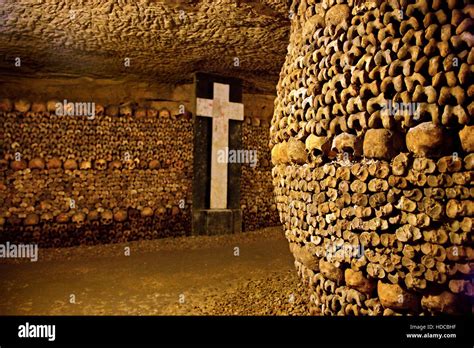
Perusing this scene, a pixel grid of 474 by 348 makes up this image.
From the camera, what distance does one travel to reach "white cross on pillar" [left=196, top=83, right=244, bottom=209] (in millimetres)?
6891

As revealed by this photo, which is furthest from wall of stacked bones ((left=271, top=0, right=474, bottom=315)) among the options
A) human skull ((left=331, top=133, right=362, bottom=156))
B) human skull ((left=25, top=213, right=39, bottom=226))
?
human skull ((left=25, top=213, right=39, bottom=226))

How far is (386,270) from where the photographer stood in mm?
2164

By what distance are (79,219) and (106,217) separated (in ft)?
1.34

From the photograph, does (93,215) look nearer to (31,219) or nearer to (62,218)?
(62,218)

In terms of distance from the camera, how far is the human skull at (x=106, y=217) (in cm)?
626

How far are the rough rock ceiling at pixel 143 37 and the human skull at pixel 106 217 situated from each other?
7.41ft

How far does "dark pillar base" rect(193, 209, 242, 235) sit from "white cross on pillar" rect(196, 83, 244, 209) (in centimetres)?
15

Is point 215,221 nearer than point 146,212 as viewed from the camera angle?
No

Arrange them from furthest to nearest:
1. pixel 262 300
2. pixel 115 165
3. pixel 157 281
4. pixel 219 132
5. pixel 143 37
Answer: pixel 219 132, pixel 115 165, pixel 143 37, pixel 157 281, pixel 262 300

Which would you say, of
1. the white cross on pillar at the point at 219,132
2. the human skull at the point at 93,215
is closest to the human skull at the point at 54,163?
the human skull at the point at 93,215

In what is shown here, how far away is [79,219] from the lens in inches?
240

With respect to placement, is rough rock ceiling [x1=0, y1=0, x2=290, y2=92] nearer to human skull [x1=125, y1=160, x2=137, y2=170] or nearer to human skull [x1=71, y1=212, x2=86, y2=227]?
human skull [x1=125, y1=160, x2=137, y2=170]

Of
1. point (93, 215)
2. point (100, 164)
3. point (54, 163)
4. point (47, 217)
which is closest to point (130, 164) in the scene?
point (100, 164)

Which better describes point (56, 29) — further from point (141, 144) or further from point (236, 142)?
point (236, 142)
